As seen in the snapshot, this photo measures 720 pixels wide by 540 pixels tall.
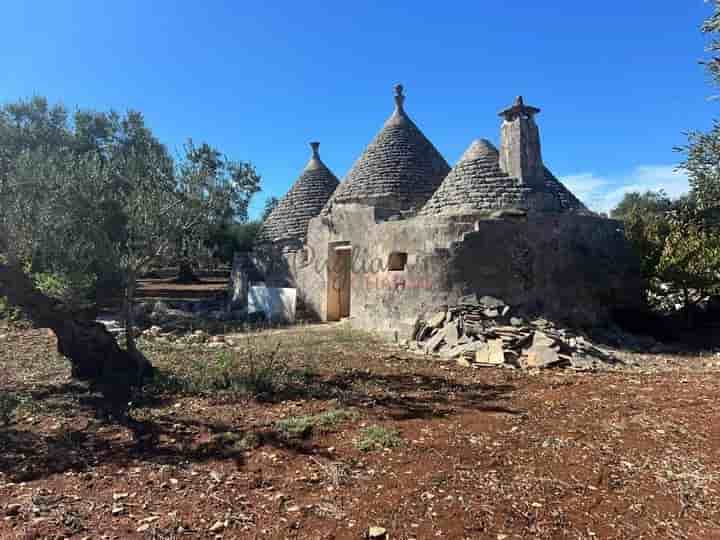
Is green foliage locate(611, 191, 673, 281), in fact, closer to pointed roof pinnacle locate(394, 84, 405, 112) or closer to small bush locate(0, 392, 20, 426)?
pointed roof pinnacle locate(394, 84, 405, 112)

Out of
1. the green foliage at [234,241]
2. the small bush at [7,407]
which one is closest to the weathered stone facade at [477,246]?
the small bush at [7,407]

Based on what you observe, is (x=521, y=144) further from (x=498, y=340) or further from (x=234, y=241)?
(x=234, y=241)

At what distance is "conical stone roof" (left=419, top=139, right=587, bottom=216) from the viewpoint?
11.6 meters

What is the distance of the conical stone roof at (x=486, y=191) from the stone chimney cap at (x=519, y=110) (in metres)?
0.95

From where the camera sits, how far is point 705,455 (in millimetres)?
4461

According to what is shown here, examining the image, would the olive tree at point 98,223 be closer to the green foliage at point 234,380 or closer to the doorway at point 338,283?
the green foliage at point 234,380

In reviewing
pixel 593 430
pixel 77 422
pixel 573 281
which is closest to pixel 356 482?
pixel 593 430

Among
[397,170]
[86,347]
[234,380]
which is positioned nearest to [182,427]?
[234,380]

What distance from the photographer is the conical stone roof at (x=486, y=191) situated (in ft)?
37.9

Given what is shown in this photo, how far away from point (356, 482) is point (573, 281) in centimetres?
873

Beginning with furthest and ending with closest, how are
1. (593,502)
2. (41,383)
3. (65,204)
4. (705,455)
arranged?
1. (41,383)
2. (65,204)
3. (705,455)
4. (593,502)

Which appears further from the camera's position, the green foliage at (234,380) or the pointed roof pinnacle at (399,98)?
the pointed roof pinnacle at (399,98)

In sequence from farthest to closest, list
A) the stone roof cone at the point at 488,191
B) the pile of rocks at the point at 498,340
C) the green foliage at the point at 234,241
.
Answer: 1. the green foliage at the point at 234,241
2. the stone roof cone at the point at 488,191
3. the pile of rocks at the point at 498,340

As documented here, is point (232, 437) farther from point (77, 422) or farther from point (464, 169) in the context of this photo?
point (464, 169)
